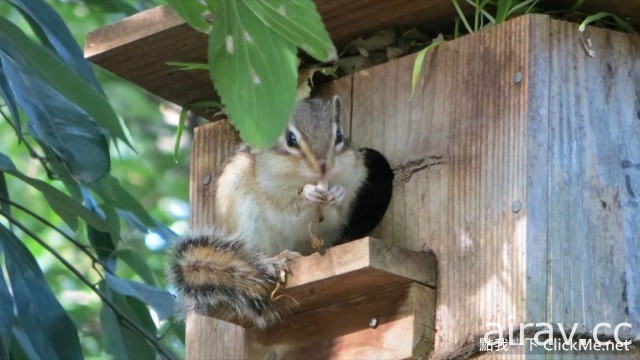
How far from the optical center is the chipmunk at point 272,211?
12.9 feet

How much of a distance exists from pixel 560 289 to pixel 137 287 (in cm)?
167

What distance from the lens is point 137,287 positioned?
15.5 ft

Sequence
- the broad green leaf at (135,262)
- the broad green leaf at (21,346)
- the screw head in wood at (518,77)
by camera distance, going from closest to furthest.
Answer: the screw head in wood at (518,77), the broad green leaf at (21,346), the broad green leaf at (135,262)

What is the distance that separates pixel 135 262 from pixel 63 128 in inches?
31.5

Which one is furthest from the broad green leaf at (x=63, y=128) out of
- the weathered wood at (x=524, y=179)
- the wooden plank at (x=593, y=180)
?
the wooden plank at (x=593, y=180)

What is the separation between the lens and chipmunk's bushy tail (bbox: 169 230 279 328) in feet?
12.7

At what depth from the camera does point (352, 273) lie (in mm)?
3668

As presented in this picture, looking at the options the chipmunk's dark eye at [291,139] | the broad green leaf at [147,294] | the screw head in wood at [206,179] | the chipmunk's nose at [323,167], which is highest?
the screw head in wood at [206,179]

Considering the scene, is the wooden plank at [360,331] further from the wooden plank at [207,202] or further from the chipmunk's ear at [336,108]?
the chipmunk's ear at [336,108]

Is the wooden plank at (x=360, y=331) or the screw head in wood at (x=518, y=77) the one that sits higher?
the screw head in wood at (x=518, y=77)

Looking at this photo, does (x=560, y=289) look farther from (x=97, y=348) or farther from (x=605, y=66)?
(x=97, y=348)

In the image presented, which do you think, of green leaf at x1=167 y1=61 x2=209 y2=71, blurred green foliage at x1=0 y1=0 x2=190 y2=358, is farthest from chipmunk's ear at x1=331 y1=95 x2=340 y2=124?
blurred green foliage at x1=0 y1=0 x2=190 y2=358

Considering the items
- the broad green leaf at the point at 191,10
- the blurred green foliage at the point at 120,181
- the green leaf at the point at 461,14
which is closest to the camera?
the broad green leaf at the point at 191,10

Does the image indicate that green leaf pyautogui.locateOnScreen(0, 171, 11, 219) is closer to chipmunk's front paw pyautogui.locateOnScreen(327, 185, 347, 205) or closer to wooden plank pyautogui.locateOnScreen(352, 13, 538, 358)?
chipmunk's front paw pyautogui.locateOnScreen(327, 185, 347, 205)
